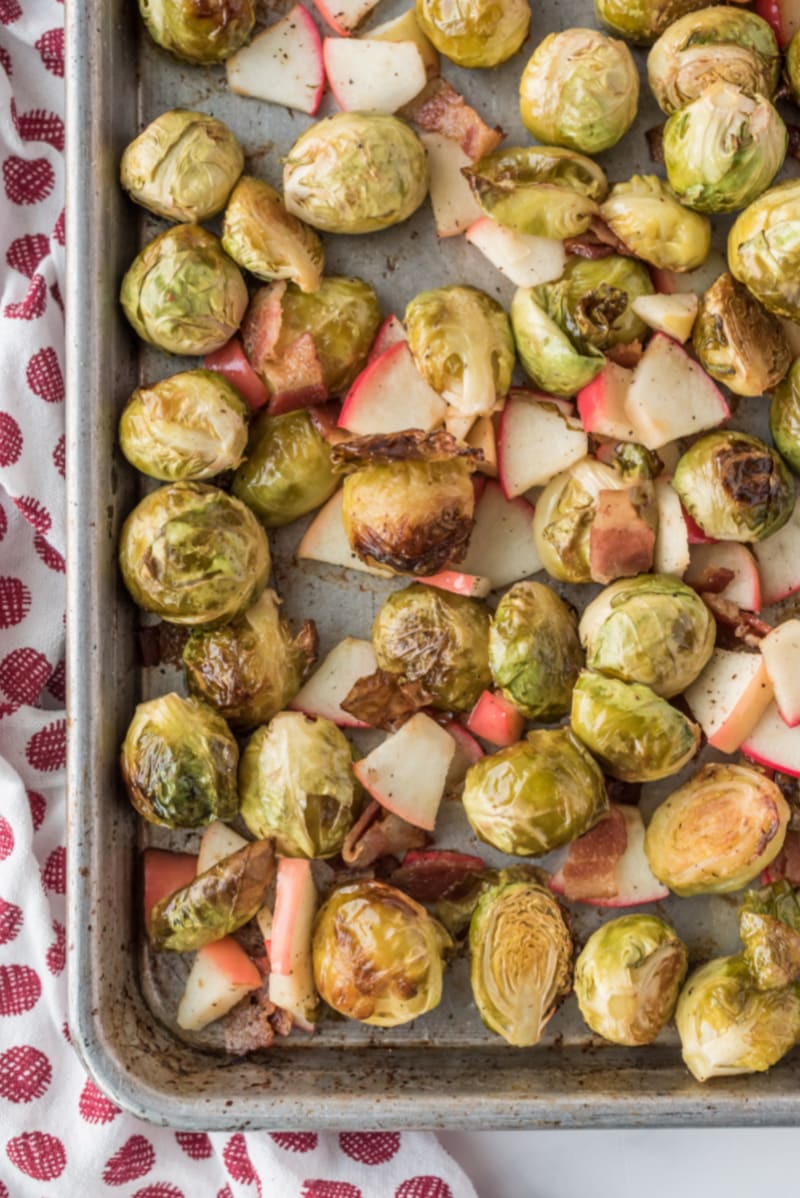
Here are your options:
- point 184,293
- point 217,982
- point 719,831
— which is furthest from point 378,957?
point 184,293

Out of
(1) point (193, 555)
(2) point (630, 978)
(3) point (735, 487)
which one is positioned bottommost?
(2) point (630, 978)

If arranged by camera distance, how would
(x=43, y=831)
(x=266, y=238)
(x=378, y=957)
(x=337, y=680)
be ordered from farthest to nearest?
(x=43, y=831) < (x=337, y=680) < (x=266, y=238) < (x=378, y=957)

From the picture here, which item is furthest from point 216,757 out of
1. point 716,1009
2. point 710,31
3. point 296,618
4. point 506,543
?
point 710,31

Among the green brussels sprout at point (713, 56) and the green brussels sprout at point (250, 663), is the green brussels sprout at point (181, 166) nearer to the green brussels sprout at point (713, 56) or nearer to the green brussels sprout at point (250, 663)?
the green brussels sprout at point (250, 663)

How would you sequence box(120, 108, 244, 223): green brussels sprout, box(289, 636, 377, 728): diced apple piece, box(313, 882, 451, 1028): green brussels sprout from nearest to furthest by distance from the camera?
box(313, 882, 451, 1028): green brussels sprout
box(120, 108, 244, 223): green brussels sprout
box(289, 636, 377, 728): diced apple piece

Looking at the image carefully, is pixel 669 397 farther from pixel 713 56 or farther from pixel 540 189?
pixel 713 56

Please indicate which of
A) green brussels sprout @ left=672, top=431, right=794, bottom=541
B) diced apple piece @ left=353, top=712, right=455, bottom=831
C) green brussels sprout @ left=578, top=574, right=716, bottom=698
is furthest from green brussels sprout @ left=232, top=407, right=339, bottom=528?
green brussels sprout @ left=672, top=431, right=794, bottom=541

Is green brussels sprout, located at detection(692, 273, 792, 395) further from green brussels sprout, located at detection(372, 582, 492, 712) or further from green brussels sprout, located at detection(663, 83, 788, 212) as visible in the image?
green brussels sprout, located at detection(372, 582, 492, 712)
